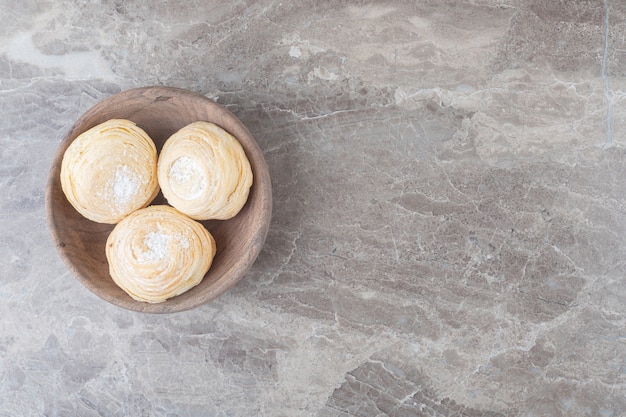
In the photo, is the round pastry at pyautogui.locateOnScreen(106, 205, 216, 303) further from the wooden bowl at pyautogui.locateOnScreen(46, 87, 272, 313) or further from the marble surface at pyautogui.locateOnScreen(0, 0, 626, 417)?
the marble surface at pyautogui.locateOnScreen(0, 0, 626, 417)

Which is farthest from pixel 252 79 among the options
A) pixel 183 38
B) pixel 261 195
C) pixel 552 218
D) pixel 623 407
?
pixel 623 407

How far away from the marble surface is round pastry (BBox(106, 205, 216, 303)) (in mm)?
202

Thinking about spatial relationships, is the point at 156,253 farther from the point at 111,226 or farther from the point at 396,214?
the point at 396,214

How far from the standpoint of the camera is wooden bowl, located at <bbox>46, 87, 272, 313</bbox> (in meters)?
1.07

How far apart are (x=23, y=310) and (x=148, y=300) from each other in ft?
1.25

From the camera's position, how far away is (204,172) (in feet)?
3.36

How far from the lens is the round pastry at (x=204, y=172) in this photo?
1028mm

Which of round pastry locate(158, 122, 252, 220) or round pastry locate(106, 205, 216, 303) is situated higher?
round pastry locate(158, 122, 252, 220)

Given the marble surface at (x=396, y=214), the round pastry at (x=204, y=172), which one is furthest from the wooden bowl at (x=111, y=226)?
the marble surface at (x=396, y=214)

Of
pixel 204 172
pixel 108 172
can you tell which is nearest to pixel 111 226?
pixel 108 172

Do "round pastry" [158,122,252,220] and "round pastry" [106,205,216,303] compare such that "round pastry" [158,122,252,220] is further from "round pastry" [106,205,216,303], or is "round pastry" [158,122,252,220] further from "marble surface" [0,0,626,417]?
"marble surface" [0,0,626,417]

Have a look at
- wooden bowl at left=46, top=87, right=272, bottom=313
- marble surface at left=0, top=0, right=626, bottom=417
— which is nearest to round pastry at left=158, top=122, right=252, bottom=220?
wooden bowl at left=46, top=87, right=272, bottom=313

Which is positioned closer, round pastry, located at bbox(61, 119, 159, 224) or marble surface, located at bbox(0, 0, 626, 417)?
round pastry, located at bbox(61, 119, 159, 224)

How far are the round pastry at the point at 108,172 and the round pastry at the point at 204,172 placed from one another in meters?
0.04
